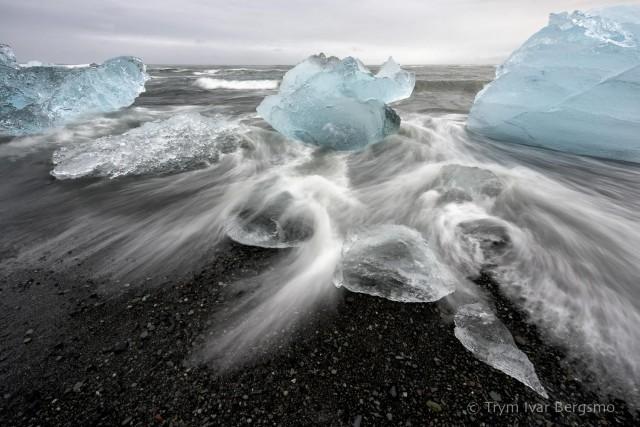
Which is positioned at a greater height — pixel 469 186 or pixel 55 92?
pixel 55 92

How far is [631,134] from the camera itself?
18.4 feet

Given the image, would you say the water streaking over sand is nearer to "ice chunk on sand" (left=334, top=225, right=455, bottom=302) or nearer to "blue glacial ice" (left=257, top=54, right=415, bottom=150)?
"ice chunk on sand" (left=334, top=225, right=455, bottom=302)

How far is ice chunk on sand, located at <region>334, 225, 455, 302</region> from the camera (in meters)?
2.47

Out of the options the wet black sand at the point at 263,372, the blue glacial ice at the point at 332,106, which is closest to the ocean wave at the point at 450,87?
the blue glacial ice at the point at 332,106

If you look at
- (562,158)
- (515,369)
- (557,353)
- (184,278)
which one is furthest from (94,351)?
(562,158)

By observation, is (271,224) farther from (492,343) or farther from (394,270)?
(492,343)

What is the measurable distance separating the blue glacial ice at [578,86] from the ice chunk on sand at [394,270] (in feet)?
17.7

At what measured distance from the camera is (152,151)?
6.07 m

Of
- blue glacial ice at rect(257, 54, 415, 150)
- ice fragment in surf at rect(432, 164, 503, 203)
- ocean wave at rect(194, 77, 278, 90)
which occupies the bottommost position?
ice fragment in surf at rect(432, 164, 503, 203)

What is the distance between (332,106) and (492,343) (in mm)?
5212

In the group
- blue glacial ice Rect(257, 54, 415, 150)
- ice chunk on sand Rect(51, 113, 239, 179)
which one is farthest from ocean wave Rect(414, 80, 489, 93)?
ice chunk on sand Rect(51, 113, 239, 179)

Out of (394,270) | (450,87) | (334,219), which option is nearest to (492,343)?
(394,270)

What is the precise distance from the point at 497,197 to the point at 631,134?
12.0 feet

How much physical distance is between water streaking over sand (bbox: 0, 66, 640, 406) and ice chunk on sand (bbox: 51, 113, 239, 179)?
0.05 metres
